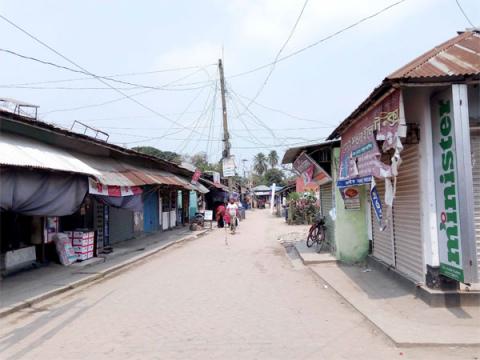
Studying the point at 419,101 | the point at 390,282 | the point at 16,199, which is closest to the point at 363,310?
the point at 390,282

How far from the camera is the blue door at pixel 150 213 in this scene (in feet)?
68.5

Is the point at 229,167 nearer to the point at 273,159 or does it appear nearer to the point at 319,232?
the point at 319,232

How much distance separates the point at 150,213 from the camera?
857 inches

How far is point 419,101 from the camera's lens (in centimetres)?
711

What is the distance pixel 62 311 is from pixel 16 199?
2.38m

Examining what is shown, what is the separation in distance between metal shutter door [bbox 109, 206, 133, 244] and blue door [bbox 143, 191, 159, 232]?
2087mm

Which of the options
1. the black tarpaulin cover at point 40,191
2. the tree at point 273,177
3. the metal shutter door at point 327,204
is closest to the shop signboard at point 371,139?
the metal shutter door at point 327,204

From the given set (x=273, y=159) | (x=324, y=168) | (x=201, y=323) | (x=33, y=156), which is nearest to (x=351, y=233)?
(x=324, y=168)

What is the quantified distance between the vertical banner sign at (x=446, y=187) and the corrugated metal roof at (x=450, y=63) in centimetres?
41

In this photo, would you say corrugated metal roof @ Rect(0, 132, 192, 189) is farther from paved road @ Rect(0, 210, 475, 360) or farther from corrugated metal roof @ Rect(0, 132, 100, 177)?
paved road @ Rect(0, 210, 475, 360)

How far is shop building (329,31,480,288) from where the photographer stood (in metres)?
5.92

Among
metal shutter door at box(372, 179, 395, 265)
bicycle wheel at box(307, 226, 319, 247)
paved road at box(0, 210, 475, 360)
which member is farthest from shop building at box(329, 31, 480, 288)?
bicycle wheel at box(307, 226, 319, 247)

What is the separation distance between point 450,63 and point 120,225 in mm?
14059

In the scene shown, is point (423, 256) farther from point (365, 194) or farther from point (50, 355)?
point (50, 355)
